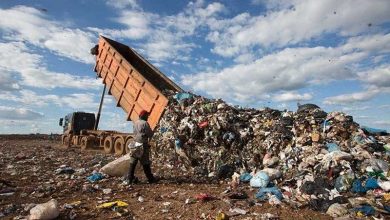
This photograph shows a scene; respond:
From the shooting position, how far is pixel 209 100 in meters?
9.77

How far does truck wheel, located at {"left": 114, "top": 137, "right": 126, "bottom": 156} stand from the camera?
448 inches

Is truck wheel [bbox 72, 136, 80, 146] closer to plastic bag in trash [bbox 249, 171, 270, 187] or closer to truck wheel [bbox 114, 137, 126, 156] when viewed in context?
truck wheel [bbox 114, 137, 126, 156]

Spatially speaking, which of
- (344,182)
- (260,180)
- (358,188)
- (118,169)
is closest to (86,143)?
(118,169)

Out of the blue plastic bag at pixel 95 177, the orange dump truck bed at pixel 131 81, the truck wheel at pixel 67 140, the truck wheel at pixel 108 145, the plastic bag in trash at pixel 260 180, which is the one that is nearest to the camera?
the plastic bag in trash at pixel 260 180

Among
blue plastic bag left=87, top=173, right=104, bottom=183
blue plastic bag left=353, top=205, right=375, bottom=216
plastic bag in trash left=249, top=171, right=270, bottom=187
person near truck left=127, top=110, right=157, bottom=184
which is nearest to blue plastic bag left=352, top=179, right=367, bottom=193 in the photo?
blue plastic bag left=353, top=205, right=375, bottom=216

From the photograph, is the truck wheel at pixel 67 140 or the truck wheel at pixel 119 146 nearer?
the truck wheel at pixel 119 146

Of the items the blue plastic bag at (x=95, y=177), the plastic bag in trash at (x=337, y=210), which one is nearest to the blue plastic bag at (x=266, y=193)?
the plastic bag in trash at (x=337, y=210)

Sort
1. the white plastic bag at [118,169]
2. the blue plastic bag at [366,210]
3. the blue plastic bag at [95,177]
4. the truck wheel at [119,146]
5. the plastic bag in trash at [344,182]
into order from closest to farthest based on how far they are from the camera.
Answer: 1. the blue plastic bag at [366,210]
2. the plastic bag in trash at [344,182]
3. the blue plastic bag at [95,177]
4. the white plastic bag at [118,169]
5. the truck wheel at [119,146]

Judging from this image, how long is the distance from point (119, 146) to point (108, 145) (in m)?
0.76

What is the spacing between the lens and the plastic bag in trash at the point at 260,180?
662cm

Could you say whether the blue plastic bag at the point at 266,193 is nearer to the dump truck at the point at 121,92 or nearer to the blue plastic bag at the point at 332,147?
the blue plastic bag at the point at 332,147

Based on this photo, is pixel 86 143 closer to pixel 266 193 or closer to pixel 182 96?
pixel 182 96

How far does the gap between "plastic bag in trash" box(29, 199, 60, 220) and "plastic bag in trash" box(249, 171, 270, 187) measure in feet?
11.5

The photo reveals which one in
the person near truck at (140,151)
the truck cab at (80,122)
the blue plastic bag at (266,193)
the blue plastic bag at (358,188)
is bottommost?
the blue plastic bag at (266,193)
